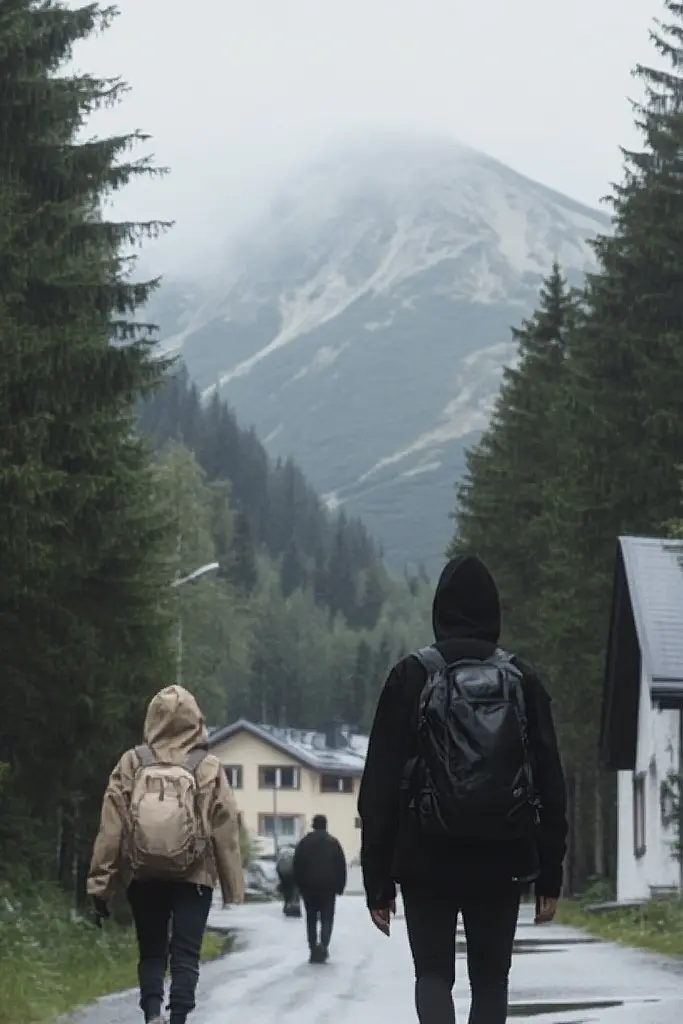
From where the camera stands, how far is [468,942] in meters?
6.73

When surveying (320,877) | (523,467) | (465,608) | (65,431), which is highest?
(523,467)

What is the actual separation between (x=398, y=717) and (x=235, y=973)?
12.8m

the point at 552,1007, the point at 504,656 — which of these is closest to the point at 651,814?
the point at 552,1007

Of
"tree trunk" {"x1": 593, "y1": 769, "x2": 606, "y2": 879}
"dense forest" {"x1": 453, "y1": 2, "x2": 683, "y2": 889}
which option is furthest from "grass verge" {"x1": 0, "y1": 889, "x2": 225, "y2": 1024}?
"tree trunk" {"x1": 593, "y1": 769, "x2": 606, "y2": 879}

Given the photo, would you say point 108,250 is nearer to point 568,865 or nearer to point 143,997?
point 143,997

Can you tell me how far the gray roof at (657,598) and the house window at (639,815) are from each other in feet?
12.4

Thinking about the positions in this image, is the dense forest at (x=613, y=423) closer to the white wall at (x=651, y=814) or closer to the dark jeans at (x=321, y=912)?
the white wall at (x=651, y=814)

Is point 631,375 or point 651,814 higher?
point 631,375

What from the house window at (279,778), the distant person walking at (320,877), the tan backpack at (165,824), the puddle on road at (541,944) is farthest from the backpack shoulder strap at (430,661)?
the house window at (279,778)

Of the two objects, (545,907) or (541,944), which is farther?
(541,944)

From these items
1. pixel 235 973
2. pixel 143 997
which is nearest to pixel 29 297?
pixel 235 973

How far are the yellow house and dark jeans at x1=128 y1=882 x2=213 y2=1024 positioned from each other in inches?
A: 4732

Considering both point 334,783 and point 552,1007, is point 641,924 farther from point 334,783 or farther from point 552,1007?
point 334,783

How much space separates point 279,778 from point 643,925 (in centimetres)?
10777
